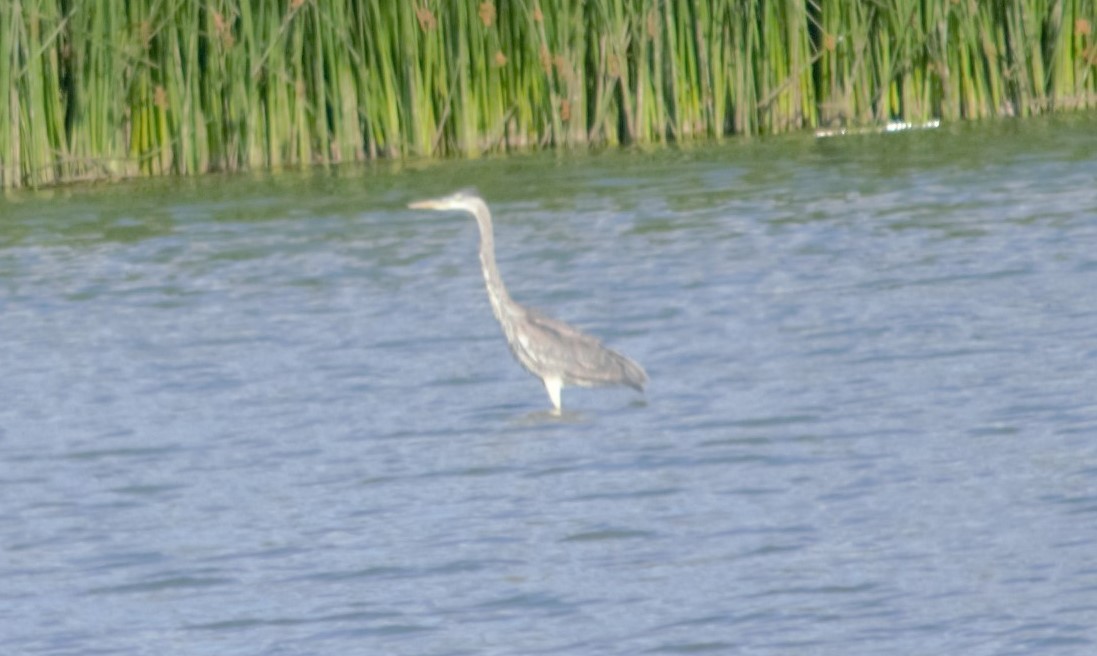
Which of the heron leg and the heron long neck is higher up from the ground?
the heron long neck

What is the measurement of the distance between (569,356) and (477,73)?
19.4 feet

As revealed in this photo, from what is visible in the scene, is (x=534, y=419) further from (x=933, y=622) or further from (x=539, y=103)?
(x=539, y=103)

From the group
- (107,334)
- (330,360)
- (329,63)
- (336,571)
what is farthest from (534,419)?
(329,63)

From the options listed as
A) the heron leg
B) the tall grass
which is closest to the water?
the heron leg

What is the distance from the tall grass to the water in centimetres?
32

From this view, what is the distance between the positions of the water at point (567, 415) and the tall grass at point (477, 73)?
32 centimetres

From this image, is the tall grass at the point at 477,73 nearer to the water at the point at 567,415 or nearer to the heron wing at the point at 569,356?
the water at the point at 567,415

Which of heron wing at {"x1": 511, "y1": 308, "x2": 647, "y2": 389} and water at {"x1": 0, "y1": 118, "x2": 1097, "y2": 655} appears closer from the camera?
water at {"x1": 0, "y1": 118, "x2": 1097, "y2": 655}

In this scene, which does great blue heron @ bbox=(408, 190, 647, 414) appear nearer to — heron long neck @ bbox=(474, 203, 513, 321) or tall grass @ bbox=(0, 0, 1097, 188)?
heron long neck @ bbox=(474, 203, 513, 321)

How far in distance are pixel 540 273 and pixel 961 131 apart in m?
4.11

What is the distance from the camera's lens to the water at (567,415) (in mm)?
5230

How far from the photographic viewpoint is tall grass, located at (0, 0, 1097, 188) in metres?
12.5

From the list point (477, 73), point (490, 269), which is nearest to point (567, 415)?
point (490, 269)

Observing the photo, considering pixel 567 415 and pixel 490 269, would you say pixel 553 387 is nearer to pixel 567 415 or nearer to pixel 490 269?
pixel 567 415
